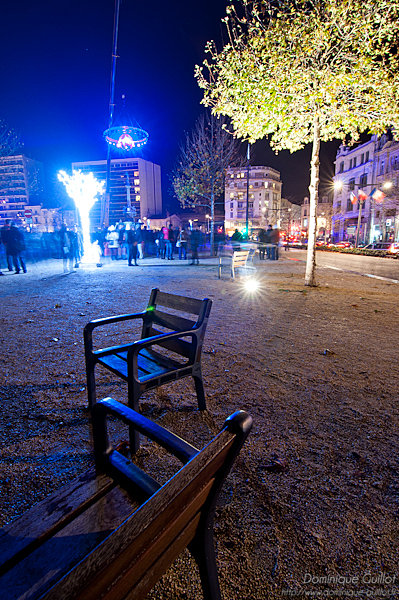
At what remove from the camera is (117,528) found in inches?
29.3

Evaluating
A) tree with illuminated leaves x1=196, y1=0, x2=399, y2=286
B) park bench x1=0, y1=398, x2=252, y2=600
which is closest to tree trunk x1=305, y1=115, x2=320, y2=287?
tree with illuminated leaves x1=196, y1=0, x2=399, y2=286

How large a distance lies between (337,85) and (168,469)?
28.1 ft

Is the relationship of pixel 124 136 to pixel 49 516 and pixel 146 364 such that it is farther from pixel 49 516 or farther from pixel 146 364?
pixel 49 516

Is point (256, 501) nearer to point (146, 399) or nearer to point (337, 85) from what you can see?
point (146, 399)

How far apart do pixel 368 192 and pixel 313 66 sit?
49.9 m

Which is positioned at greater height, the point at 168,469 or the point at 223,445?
the point at 223,445

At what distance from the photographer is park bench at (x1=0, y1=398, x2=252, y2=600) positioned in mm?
725

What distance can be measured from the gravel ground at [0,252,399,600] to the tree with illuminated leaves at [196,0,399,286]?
18.5ft

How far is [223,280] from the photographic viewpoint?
1138 centimetres

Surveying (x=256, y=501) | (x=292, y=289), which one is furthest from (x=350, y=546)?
(x=292, y=289)

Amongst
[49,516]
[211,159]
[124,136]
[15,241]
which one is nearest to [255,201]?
[124,136]

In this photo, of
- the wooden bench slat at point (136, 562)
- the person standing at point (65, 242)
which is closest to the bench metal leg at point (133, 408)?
the wooden bench slat at point (136, 562)

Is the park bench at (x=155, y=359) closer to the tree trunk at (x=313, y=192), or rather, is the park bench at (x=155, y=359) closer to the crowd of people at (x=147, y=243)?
the tree trunk at (x=313, y=192)

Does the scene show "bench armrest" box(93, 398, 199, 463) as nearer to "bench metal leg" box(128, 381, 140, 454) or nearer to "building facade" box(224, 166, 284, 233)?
"bench metal leg" box(128, 381, 140, 454)
